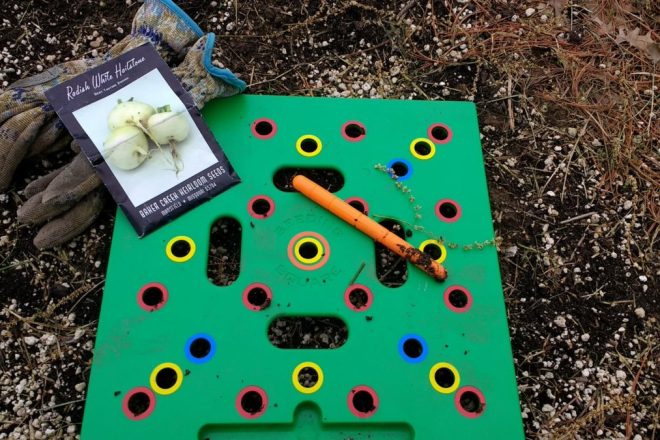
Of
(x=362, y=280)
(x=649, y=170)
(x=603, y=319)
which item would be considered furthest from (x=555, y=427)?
(x=649, y=170)

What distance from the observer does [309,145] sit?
1.42 m

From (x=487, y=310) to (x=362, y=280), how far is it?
277 mm

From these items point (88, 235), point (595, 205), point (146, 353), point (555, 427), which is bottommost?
point (555, 427)

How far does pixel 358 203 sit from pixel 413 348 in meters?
0.35

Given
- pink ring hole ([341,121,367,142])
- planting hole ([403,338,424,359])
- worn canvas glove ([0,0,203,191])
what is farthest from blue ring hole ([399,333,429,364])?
worn canvas glove ([0,0,203,191])

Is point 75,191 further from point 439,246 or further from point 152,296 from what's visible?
point 439,246

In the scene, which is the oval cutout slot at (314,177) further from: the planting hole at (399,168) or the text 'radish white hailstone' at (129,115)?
the text 'radish white hailstone' at (129,115)

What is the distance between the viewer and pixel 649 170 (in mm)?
1584

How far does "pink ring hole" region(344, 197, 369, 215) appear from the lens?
1337 millimetres

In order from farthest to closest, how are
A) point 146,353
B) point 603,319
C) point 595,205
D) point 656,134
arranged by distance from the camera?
point 656,134
point 595,205
point 603,319
point 146,353

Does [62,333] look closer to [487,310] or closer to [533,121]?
[487,310]

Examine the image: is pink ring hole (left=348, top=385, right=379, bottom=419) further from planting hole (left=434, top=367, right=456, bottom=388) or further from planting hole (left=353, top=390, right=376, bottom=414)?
planting hole (left=434, top=367, right=456, bottom=388)

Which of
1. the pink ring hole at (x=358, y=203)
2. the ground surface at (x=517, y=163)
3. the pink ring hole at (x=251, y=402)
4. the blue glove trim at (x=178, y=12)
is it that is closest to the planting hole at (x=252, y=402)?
the pink ring hole at (x=251, y=402)

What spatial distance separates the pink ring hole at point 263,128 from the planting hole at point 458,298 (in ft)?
1.86
